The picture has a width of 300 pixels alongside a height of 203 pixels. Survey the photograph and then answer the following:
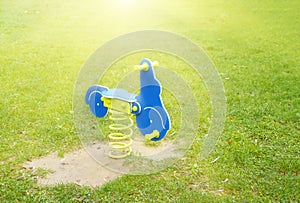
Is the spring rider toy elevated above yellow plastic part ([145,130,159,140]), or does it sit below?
A: above

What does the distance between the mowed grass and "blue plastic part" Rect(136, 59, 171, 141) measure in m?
0.44

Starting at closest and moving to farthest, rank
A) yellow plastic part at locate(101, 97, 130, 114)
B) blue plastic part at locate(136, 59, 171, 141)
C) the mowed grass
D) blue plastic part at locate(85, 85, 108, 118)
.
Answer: the mowed grass < blue plastic part at locate(136, 59, 171, 141) < yellow plastic part at locate(101, 97, 130, 114) < blue plastic part at locate(85, 85, 108, 118)

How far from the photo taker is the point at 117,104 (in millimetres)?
3799

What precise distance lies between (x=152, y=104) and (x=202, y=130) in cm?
109

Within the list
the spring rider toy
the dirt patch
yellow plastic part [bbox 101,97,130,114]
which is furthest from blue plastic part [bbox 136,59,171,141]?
the dirt patch

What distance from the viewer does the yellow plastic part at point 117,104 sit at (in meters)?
A: 3.72

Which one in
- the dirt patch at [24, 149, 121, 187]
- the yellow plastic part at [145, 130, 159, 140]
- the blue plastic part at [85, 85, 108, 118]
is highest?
the blue plastic part at [85, 85, 108, 118]

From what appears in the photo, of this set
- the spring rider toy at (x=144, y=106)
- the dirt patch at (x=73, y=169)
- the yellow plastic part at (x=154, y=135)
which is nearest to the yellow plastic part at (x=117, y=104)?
the spring rider toy at (x=144, y=106)

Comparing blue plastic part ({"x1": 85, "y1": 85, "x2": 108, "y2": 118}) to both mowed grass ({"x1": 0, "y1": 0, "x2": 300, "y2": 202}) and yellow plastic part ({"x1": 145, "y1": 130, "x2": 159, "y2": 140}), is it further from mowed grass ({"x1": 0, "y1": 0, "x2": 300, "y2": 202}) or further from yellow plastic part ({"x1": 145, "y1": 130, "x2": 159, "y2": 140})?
yellow plastic part ({"x1": 145, "y1": 130, "x2": 159, "y2": 140})

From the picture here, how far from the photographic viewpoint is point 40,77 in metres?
6.18

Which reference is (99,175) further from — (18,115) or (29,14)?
(29,14)

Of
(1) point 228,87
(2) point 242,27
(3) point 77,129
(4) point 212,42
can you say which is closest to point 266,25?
(2) point 242,27

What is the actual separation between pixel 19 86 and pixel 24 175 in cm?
251

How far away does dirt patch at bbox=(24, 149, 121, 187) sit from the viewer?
3.49 m
